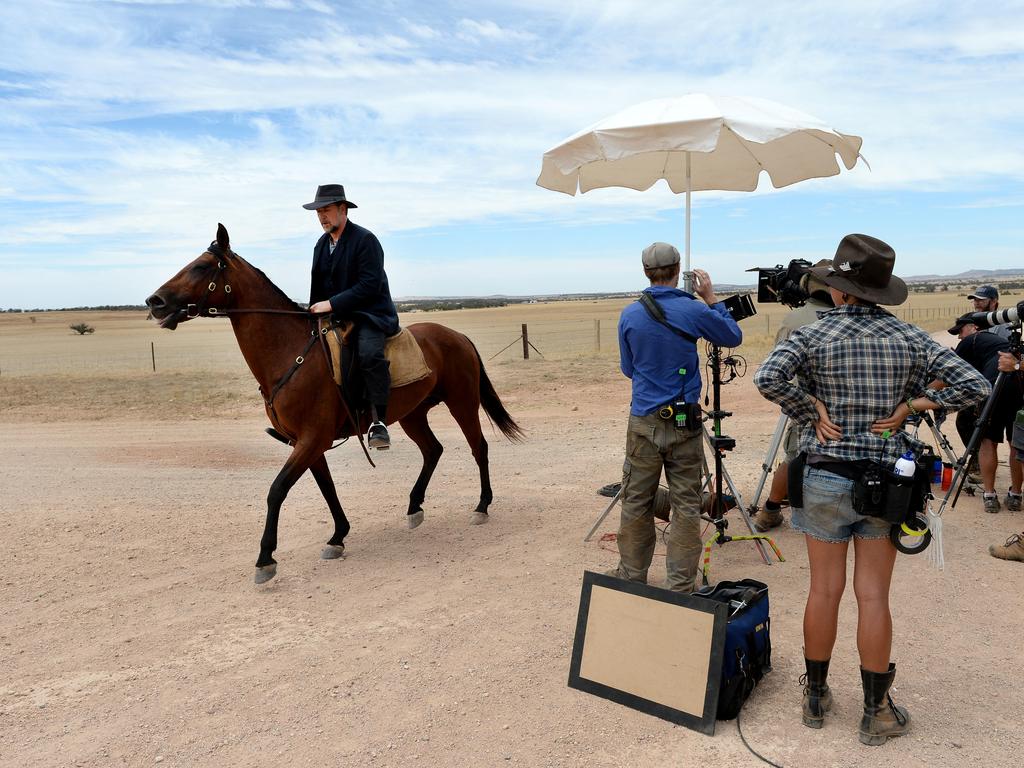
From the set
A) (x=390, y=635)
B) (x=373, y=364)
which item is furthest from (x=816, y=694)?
(x=373, y=364)

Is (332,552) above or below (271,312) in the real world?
below

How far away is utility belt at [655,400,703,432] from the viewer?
4.49 meters

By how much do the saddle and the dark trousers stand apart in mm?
113

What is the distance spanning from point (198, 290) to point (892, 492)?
15.9 ft

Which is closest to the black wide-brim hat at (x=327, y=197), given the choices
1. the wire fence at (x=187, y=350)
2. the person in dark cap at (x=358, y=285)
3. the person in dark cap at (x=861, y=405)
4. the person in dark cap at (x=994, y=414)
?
the person in dark cap at (x=358, y=285)

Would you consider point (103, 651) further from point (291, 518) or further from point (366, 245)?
point (366, 245)

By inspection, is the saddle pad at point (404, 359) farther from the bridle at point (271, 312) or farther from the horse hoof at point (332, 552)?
the horse hoof at point (332, 552)

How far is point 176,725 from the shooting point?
3760 mm

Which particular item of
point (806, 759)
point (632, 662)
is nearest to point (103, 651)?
point (632, 662)

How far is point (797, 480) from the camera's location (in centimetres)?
337

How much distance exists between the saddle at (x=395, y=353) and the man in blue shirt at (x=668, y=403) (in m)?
2.40

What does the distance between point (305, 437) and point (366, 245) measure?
1618 millimetres

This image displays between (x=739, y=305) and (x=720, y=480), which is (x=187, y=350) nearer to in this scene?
(x=720, y=480)

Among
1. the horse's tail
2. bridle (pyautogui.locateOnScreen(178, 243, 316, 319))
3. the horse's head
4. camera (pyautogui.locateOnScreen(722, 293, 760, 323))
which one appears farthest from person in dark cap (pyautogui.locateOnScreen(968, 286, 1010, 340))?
the horse's head
